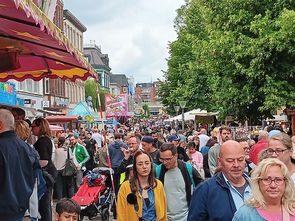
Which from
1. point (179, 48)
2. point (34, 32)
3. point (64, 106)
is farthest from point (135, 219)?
point (64, 106)

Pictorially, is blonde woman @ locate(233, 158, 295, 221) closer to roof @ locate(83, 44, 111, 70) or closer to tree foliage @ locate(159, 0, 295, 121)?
tree foliage @ locate(159, 0, 295, 121)

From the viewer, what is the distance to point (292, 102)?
20156 mm

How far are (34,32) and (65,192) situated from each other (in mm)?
8700

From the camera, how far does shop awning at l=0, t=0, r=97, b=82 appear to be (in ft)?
16.0

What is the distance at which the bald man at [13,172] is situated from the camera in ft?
17.5

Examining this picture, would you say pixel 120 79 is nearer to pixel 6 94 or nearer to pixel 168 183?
pixel 6 94

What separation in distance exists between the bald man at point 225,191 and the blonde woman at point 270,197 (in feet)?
1.95

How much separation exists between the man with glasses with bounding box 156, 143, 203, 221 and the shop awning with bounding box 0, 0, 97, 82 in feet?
→ 5.26

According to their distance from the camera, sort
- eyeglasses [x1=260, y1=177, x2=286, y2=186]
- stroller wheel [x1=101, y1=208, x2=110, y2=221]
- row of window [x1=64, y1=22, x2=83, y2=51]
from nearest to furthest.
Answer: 1. eyeglasses [x1=260, y1=177, x2=286, y2=186]
2. stroller wheel [x1=101, y1=208, x2=110, y2=221]
3. row of window [x1=64, y1=22, x2=83, y2=51]

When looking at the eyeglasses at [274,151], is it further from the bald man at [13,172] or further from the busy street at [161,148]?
the bald man at [13,172]

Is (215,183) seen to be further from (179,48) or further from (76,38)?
(76,38)

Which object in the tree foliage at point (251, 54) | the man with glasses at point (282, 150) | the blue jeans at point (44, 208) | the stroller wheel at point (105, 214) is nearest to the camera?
the man with glasses at point (282, 150)

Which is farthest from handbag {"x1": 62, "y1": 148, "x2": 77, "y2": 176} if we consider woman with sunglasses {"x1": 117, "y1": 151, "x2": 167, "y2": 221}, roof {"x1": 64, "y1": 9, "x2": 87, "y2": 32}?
roof {"x1": 64, "y1": 9, "x2": 87, "y2": 32}

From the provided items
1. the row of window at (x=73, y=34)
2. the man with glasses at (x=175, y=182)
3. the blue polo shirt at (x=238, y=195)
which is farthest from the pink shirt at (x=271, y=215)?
the row of window at (x=73, y=34)
